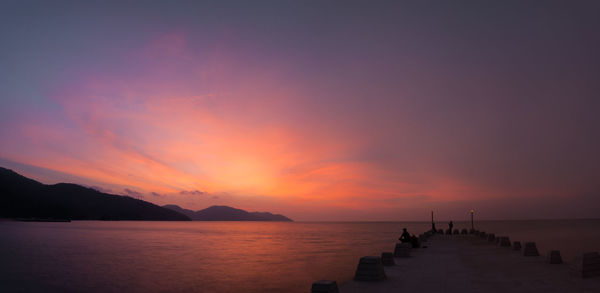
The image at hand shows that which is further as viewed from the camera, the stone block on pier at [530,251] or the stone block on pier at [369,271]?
the stone block on pier at [530,251]

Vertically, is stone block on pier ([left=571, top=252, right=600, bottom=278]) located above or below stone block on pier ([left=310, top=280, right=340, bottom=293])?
above

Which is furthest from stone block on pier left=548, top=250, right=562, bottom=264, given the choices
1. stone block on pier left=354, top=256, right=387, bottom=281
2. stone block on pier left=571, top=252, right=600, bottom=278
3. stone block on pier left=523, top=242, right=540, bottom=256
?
stone block on pier left=354, top=256, right=387, bottom=281

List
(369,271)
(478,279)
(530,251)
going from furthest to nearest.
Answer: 1. (530,251)
2. (478,279)
3. (369,271)

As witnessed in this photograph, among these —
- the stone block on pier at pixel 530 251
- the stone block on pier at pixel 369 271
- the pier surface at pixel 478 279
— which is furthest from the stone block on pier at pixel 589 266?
the stone block on pier at pixel 530 251

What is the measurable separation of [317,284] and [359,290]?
3.11 metres

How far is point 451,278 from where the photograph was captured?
741 inches

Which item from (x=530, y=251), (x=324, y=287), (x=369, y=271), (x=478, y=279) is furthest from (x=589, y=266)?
(x=324, y=287)

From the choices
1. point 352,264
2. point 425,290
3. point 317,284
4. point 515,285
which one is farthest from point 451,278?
point 352,264

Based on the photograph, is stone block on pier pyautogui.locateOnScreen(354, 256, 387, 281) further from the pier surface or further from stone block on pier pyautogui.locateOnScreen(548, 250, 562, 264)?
stone block on pier pyautogui.locateOnScreen(548, 250, 562, 264)

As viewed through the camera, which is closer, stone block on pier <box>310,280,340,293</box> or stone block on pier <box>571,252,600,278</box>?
stone block on pier <box>310,280,340,293</box>

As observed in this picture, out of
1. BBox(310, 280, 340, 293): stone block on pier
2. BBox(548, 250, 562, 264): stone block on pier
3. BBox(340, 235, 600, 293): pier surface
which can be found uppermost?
BBox(548, 250, 562, 264): stone block on pier

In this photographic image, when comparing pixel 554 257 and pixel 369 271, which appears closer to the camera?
pixel 369 271

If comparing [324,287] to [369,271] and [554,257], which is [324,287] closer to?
[369,271]

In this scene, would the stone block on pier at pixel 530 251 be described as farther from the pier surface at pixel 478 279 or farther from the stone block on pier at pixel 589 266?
the stone block on pier at pixel 589 266
